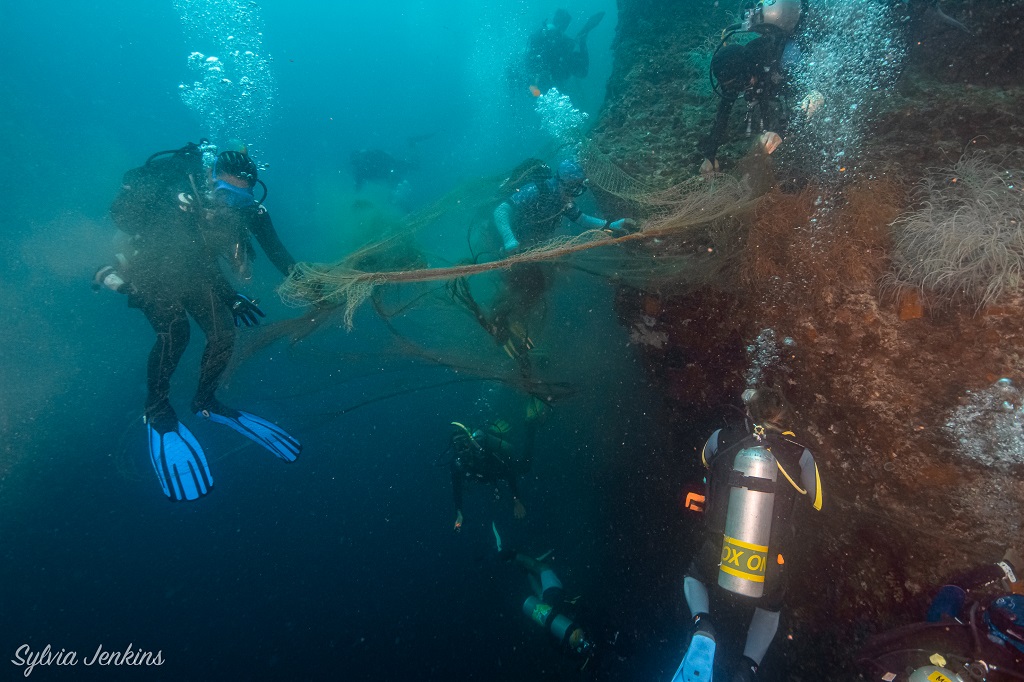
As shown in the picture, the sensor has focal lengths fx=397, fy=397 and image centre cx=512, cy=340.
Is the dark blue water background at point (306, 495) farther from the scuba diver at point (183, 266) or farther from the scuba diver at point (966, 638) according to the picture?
the scuba diver at point (966, 638)

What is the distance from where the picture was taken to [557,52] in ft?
57.6

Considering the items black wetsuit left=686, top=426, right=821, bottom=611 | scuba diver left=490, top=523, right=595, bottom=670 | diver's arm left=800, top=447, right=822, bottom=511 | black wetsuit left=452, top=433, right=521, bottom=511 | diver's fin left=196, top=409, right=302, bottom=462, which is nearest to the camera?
black wetsuit left=686, top=426, right=821, bottom=611

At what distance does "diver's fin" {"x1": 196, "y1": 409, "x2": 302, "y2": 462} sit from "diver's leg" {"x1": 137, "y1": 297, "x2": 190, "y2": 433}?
44cm

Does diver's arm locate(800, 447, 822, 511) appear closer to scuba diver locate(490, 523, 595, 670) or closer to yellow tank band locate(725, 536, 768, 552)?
yellow tank band locate(725, 536, 768, 552)

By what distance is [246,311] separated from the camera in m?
5.18

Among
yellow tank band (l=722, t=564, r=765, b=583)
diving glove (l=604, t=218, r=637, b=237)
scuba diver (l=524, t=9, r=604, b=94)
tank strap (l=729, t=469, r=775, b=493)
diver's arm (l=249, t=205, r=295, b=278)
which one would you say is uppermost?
scuba diver (l=524, t=9, r=604, b=94)

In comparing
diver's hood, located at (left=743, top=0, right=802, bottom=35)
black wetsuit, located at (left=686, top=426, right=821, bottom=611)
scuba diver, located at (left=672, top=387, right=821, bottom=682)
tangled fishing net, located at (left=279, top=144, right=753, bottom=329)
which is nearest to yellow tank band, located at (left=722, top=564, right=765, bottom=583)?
scuba diver, located at (left=672, top=387, right=821, bottom=682)

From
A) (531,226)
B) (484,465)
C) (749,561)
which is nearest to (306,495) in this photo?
(484,465)

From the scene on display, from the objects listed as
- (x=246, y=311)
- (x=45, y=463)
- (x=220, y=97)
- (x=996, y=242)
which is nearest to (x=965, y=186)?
(x=996, y=242)

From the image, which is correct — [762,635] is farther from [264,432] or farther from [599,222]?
[264,432]

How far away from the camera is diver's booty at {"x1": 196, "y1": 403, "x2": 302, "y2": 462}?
529 cm

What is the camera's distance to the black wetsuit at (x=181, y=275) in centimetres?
464

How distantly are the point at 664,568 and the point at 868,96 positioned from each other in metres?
6.65

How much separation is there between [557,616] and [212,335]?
6999 mm
